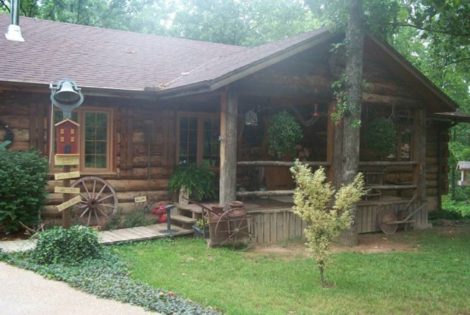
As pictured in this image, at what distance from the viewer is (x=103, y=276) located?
616 centimetres

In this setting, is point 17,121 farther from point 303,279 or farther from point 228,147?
point 303,279

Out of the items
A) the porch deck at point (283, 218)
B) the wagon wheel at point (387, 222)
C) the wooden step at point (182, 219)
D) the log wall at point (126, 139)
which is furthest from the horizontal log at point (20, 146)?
the wagon wheel at point (387, 222)

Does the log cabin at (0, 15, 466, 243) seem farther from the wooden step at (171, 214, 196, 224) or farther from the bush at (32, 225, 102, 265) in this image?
the bush at (32, 225, 102, 265)

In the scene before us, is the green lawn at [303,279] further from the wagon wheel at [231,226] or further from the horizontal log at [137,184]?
the horizontal log at [137,184]

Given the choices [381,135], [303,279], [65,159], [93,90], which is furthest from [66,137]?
[381,135]

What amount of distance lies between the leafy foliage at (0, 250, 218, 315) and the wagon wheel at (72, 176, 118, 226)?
260 cm

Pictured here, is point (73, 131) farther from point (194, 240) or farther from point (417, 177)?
point (417, 177)

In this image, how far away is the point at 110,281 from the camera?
5.93 metres

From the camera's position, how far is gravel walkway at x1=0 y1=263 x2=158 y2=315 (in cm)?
493

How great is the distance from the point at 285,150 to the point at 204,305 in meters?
4.49

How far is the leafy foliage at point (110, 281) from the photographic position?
511 centimetres

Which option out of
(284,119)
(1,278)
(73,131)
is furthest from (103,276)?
(284,119)

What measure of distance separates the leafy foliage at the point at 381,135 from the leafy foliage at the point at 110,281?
6.30m

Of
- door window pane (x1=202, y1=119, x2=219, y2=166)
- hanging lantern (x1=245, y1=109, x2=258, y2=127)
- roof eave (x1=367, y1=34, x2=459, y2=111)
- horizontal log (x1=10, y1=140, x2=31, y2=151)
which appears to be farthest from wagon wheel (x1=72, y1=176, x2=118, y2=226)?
roof eave (x1=367, y1=34, x2=459, y2=111)
